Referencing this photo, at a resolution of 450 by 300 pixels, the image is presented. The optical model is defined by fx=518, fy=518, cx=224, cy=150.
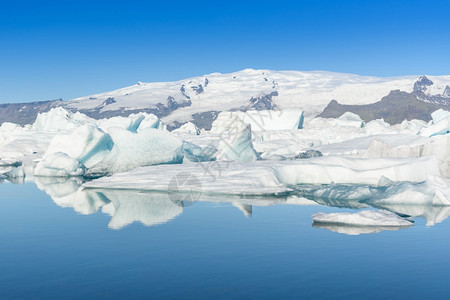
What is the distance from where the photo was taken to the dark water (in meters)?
5.66

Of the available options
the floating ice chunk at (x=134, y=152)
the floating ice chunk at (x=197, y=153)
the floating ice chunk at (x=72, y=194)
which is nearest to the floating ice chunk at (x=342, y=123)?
the floating ice chunk at (x=197, y=153)

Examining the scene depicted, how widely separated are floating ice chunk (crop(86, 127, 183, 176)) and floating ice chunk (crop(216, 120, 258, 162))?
177 centimetres

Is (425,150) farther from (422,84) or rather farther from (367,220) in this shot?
(422,84)

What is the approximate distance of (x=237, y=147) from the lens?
19.0m

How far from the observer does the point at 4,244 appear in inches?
312

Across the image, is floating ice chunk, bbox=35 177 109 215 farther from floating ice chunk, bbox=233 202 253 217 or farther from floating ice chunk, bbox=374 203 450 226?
floating ice chunk, bbox=374 203 450 226

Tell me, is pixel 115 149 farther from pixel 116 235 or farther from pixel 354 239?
pixel 354 239

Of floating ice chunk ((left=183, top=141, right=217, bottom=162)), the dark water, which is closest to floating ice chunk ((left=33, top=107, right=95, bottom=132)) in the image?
floating ice chunk ((left=183, top=141, right=217, bottom=162))

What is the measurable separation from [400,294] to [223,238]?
3.31m

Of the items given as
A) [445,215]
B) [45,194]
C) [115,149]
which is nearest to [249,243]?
[445,215]

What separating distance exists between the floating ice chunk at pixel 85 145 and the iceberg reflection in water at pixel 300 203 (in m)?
Answer: 4.68

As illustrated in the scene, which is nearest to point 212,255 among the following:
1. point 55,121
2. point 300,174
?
point 300,174

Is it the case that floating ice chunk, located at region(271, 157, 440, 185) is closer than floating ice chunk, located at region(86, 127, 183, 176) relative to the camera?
Yes

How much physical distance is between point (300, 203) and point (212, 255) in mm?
5085
